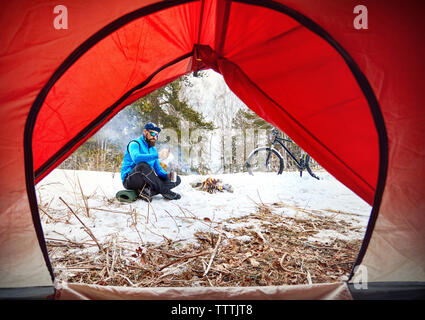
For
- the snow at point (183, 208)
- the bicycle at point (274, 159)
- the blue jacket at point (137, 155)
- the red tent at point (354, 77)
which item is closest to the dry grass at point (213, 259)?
the snow at point (183, 208)

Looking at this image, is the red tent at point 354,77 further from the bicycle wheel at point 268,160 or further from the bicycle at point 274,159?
the bicycle wheel at point 268,160

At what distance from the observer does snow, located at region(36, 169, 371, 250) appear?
1.91 metres

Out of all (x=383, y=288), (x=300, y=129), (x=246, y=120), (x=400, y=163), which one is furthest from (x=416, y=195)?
(x=246, y=120)

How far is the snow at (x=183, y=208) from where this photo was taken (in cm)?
191

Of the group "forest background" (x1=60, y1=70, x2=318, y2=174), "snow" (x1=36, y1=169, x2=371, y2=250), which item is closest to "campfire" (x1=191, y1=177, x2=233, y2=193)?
"snow" (x1=36, y1=169, x2=371, y2=250)

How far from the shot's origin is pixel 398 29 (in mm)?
908

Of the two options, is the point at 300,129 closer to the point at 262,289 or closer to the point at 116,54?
the point at 262,289

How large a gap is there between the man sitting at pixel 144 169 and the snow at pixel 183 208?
0.49 ft

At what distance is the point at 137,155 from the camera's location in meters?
2.82

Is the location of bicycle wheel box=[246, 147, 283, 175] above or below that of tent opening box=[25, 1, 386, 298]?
below

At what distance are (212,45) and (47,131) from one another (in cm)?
152

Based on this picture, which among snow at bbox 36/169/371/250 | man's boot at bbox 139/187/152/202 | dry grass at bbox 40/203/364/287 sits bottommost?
dry grass at bbox 40/203/364/287

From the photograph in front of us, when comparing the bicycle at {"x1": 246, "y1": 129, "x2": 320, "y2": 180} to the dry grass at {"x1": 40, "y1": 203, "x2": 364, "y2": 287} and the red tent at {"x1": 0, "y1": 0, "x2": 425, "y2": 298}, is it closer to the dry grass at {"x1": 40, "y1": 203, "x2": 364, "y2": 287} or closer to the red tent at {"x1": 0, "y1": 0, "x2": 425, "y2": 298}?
the dry grass at {"x1": 40, "y1": 203, "x2": 364, "y2": 287}

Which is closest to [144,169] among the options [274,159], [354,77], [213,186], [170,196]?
[170,196]
